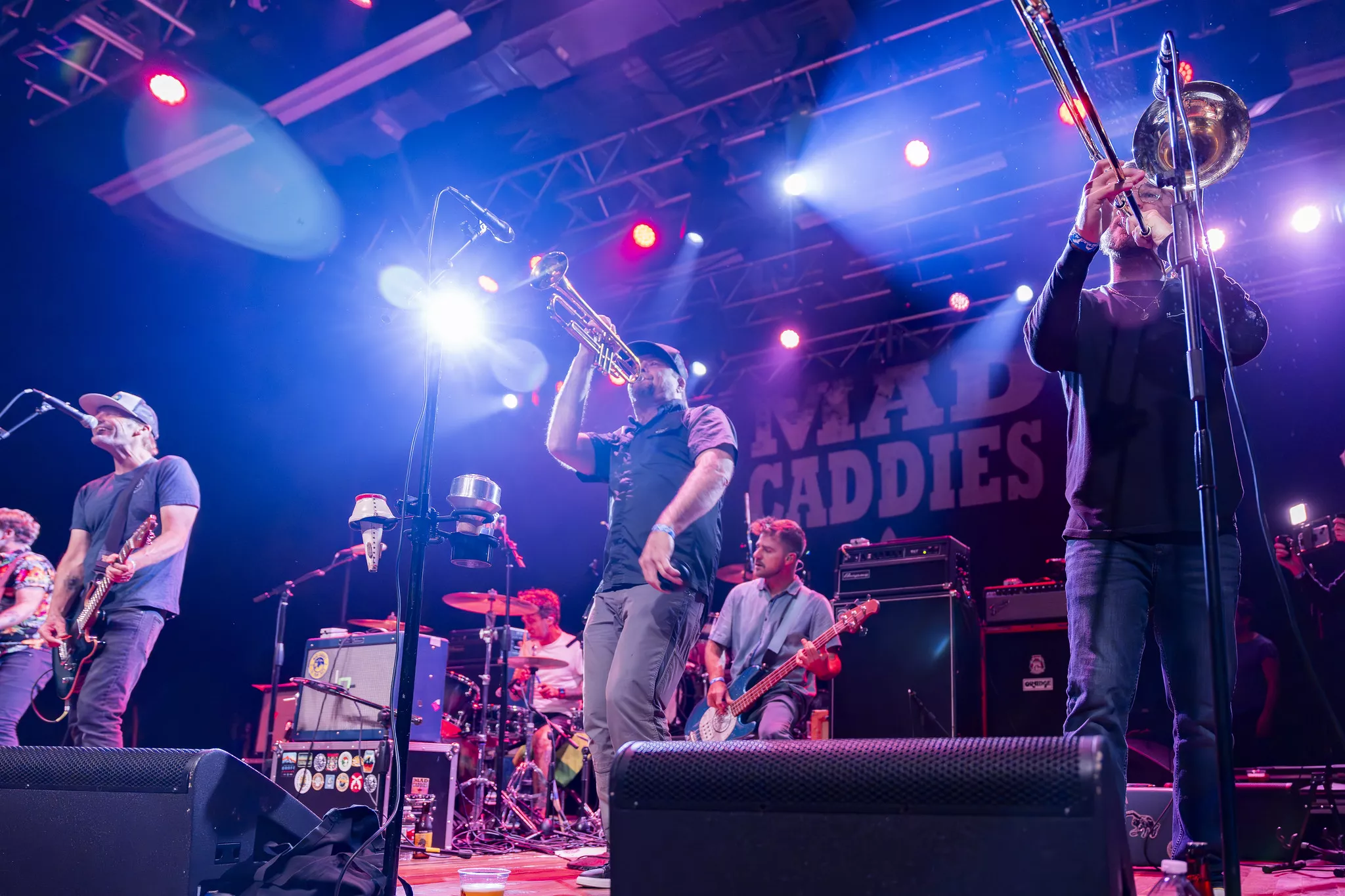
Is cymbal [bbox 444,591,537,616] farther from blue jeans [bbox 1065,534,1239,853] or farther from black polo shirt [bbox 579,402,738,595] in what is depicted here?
blue jeans [bbox 1065,534,1239,853]

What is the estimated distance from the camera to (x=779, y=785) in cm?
173

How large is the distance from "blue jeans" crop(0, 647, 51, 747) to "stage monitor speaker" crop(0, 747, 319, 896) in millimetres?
3129

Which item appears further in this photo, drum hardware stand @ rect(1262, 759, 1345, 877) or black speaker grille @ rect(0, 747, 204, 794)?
drum hardware stand @ rect(1262, 759, 1345, 877)

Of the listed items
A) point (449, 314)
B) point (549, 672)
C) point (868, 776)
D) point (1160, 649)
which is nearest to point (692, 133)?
point (549, 672)

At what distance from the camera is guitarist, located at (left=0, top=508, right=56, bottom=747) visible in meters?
4.98

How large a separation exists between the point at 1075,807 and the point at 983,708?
5.54m

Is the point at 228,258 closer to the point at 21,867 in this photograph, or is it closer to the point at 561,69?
the point at 561,69

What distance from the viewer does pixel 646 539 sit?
380 cm

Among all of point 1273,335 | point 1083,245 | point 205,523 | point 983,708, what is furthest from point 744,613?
point 1273,335

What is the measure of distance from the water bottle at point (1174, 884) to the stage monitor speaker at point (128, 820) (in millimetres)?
2270

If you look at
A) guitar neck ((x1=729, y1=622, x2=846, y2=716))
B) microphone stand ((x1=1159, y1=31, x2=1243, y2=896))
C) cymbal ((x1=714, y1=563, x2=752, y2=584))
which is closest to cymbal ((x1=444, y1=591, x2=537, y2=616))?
cymbal ((x1=714, y1=563, x2=752, y2=584))

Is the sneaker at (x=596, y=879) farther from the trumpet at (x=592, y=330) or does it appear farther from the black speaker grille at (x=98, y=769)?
the trumpet at (x=592, y=330)

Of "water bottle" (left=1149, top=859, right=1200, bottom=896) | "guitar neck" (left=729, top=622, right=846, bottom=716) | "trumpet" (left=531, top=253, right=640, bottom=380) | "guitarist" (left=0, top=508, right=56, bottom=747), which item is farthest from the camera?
"guitar neck" (left=729, top=622, right=846, bottom=716)

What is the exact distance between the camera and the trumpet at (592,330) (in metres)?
4.07
